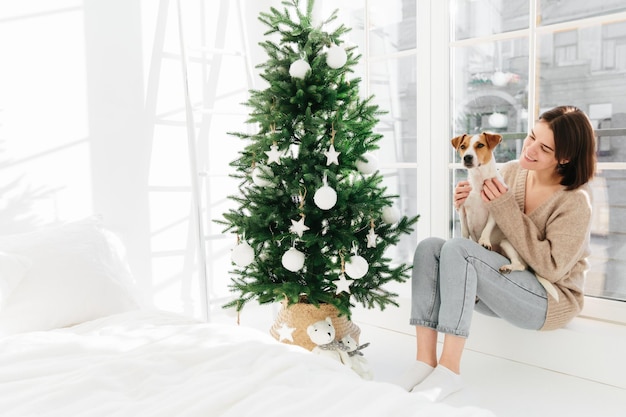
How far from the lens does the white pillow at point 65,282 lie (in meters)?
1.63

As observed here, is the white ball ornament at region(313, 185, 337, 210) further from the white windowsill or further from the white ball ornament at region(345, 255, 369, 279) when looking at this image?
the white windowsill

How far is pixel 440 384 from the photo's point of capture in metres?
1.92

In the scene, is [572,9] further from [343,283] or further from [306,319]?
[306,319]

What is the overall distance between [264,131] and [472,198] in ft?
2.82

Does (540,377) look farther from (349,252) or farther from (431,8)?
(431,8)

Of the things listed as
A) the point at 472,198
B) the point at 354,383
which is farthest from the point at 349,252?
the point at 354,383

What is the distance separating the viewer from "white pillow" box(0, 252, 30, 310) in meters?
1.61

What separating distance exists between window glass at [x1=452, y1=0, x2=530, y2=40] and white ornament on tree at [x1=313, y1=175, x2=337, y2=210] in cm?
117

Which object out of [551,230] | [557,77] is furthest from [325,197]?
[557,77]

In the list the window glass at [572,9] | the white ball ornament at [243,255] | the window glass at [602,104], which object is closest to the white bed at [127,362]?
the white ball ornament at [243,255]

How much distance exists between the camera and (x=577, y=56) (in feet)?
7.14

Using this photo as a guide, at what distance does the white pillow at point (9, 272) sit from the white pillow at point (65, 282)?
2 cm

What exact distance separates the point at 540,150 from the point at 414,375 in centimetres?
96

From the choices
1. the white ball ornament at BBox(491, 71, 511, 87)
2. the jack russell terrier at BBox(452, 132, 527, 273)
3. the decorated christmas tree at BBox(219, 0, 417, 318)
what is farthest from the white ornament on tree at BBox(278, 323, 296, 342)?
the white ball ornament at BBox(491, 71, 511, 87)
